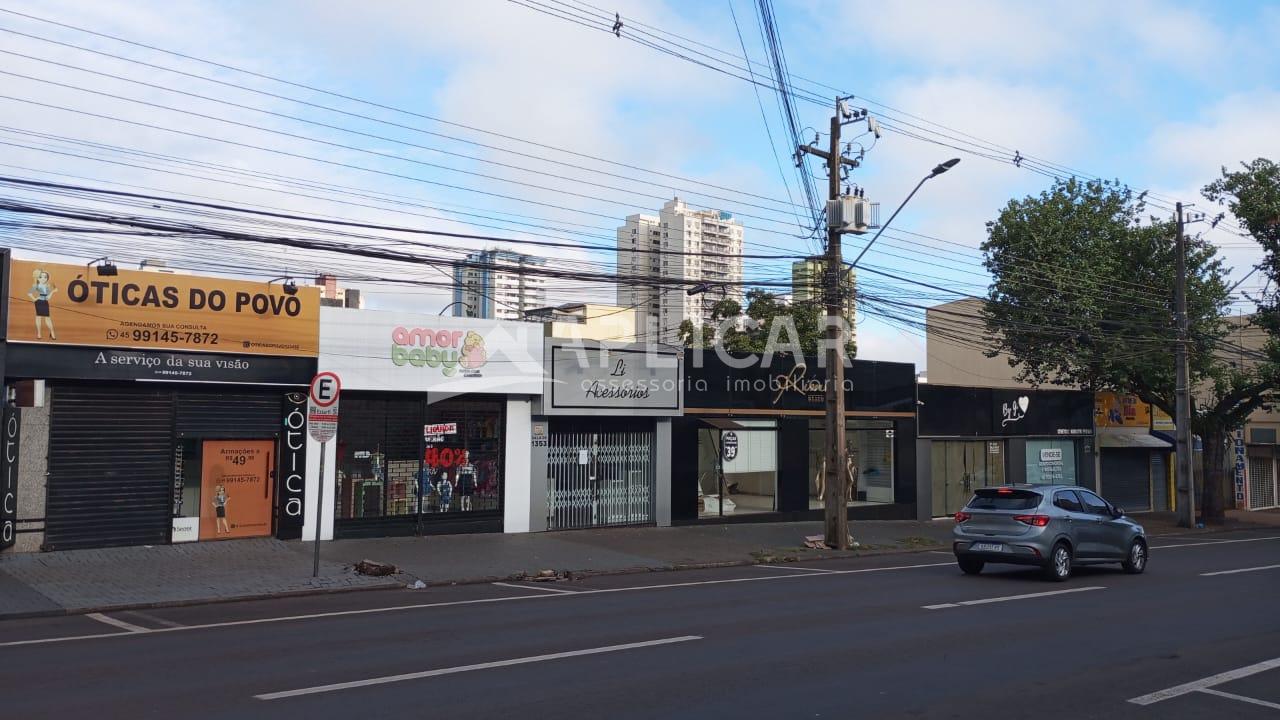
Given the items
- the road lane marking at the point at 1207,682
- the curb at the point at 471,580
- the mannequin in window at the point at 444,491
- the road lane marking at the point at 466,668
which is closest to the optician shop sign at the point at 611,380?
the mannequin in window at the point at 444,491

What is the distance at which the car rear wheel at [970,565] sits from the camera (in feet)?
53.6

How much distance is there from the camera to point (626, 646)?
9.91m

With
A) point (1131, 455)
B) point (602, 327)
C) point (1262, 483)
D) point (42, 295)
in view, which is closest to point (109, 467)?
point (42, 295)

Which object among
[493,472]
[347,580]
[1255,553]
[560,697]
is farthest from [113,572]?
[1255,553]

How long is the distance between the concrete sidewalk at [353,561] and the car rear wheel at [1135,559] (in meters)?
5.41

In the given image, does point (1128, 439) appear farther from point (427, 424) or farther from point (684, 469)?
point (427, 424)

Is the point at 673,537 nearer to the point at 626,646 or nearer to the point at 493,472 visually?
the point at 493,472

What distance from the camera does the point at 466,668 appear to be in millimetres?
8773

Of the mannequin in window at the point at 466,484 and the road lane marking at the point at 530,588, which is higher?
the mannequin in window at the point at 466,484

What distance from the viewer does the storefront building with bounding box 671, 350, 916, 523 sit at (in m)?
24.3

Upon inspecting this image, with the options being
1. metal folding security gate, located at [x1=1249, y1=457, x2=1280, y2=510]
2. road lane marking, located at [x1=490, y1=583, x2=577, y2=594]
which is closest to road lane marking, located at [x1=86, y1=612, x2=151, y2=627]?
road lane marking, located at [x1=490, y1=583, x2=577, y2=594]

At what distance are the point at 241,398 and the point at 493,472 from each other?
5415 millimetres

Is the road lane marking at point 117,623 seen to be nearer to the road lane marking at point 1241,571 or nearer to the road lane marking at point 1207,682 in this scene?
the road lane marking at point 1207,682

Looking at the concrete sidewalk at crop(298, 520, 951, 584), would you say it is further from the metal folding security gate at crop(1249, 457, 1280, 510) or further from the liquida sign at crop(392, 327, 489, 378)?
the metal folding security gate at crop(1249, 457, 1280, 510)
